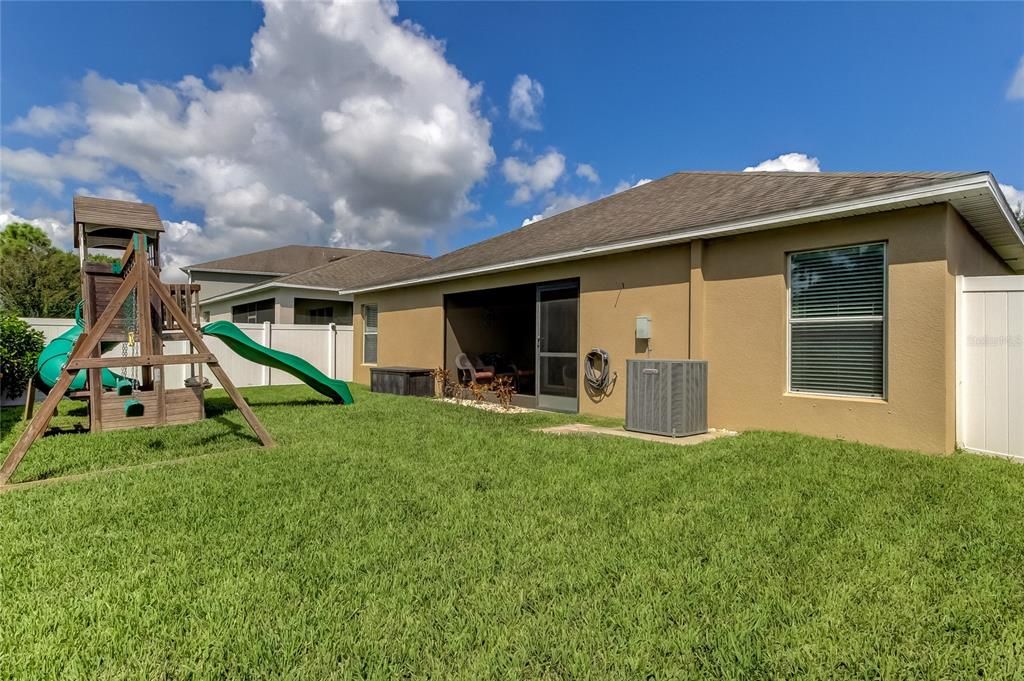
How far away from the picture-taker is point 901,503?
3.82 m

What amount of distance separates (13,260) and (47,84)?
26.6m

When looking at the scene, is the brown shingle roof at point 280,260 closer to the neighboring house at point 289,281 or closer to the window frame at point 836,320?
the neighboring house at point 289,281

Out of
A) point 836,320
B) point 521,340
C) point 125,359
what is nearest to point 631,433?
point 836,320

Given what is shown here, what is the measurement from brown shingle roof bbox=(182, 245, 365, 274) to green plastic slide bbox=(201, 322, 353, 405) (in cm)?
1913

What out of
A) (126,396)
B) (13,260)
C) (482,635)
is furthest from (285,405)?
(13,260)

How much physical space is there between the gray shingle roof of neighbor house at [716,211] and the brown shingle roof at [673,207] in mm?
24

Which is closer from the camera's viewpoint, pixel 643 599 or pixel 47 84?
pixel 643 599

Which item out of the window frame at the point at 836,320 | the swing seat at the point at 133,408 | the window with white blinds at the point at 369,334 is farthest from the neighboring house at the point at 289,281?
the window frame at the point at 836,320

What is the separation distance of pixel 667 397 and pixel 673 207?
14.0 feet

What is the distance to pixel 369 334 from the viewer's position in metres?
15.4

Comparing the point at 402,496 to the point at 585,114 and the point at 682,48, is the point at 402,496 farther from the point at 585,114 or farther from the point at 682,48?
the point at 585,114

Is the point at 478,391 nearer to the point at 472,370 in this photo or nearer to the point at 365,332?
the point at 472,370

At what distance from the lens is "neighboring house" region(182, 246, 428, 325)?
1769cm

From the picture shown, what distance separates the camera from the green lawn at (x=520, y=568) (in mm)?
2068
